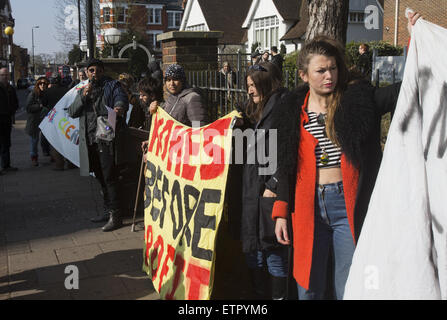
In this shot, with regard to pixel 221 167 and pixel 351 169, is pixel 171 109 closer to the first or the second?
pixel 221 167

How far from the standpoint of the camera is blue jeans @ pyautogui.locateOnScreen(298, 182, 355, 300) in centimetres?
272

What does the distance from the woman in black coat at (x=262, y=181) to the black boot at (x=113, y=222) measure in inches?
108

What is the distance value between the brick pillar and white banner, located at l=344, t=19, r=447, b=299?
4.99m

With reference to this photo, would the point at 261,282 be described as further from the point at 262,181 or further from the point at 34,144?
the point at 34,144

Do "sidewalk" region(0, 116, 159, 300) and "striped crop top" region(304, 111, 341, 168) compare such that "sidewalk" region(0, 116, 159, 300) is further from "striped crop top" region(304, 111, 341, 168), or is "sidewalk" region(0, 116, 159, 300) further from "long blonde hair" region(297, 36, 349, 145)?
"long blonde hair" region(297, 36, 349, 145)

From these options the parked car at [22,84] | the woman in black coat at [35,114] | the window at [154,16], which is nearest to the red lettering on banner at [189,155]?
the woman in black coat at [35,114]

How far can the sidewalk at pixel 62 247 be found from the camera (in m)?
4.27

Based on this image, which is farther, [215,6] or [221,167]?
[215,6]

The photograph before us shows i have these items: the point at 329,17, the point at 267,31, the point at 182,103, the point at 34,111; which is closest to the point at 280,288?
the point at 182,103

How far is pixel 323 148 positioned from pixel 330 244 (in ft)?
1.83

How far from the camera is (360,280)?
2479 millimetres

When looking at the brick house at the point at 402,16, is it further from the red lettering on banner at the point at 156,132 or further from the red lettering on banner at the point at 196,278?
the red lettering on banner at the point at 196,278

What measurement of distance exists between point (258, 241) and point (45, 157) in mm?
9596
